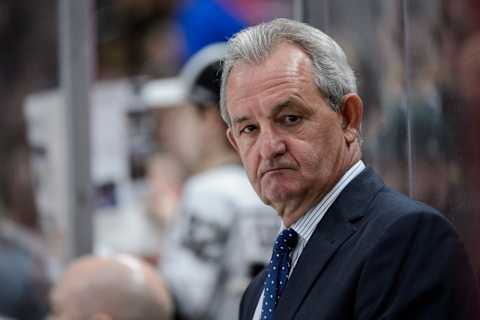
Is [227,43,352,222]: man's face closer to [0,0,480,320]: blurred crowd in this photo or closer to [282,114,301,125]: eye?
[282,114,301,125]: eye

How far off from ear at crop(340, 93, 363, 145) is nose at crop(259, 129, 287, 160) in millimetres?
169

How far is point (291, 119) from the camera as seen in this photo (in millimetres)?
2623

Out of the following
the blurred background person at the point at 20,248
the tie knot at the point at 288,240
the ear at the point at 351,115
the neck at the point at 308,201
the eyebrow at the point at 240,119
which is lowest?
the tie knot at the point at 288,240

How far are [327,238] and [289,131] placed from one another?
246mm

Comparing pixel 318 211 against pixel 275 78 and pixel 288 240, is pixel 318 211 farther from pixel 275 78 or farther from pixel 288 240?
pixel 275 78

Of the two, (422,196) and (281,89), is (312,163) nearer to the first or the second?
(281,89)

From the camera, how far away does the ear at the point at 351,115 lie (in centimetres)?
267

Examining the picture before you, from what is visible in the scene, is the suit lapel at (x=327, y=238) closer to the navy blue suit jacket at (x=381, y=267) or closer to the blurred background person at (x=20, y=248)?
the navy blue suit jacket at (x=381, y=267)

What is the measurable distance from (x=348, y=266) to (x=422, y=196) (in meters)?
0.63

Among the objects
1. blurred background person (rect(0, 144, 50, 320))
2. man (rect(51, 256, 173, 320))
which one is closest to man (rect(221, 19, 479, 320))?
man (rect(51, 256, 173, 320))

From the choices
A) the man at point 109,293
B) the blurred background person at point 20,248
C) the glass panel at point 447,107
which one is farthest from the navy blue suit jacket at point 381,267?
the blurred background person at point 20,248

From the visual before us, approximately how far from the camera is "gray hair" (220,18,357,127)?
2641 millimetres

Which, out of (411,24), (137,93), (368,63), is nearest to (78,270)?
(368,63)

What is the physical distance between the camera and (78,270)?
404cm
